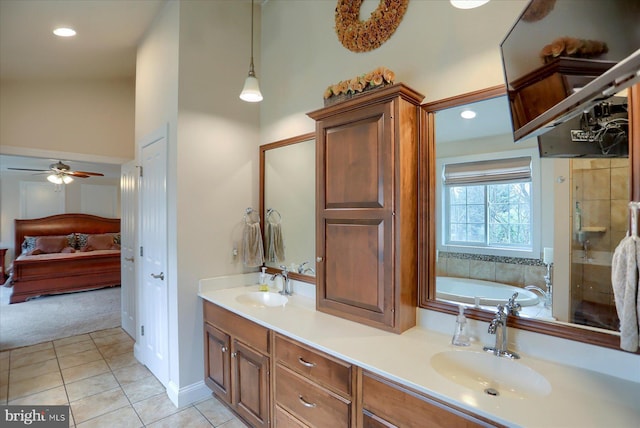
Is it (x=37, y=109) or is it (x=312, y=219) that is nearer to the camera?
(x=312, y=219)

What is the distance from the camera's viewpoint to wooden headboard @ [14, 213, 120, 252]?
6873 millimetres

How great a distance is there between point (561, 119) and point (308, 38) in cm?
196

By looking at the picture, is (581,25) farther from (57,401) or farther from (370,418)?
(57,401)

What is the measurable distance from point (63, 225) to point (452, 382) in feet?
29.0

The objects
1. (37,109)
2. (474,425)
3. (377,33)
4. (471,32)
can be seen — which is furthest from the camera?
(37,109)

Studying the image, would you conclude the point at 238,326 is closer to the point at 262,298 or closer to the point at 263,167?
the point at 262,298

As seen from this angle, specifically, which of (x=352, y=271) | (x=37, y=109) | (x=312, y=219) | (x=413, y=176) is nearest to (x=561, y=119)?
(x=413, y=176)

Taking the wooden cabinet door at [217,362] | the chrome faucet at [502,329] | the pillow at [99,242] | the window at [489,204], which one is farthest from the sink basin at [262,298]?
the pillow at [99,242]

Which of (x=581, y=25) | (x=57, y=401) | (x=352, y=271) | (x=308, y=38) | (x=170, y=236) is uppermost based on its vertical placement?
(x=308, y=38)

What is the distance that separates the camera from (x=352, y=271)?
1.82 meters

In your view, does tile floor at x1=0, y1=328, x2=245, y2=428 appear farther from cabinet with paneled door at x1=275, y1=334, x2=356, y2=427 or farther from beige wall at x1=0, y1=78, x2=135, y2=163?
beige wall at x1=0, y1=78, x2=135, y2=163

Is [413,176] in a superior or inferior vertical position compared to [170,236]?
superior

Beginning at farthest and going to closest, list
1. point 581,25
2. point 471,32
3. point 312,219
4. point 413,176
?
point 312,219, point 413,176, point 471,32, point 581,25

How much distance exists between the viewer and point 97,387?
8.87ft
